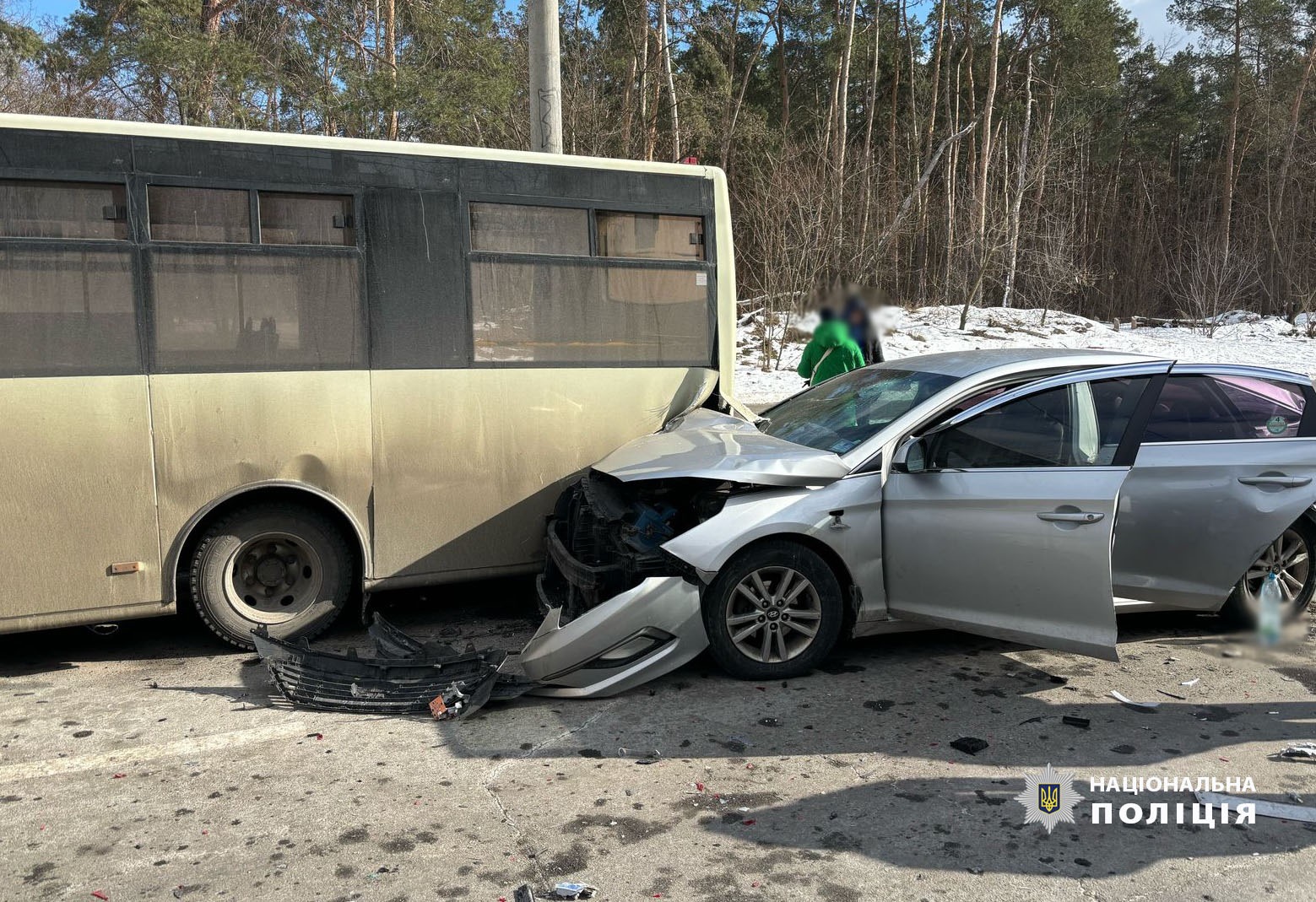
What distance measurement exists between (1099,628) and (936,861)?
1.65m

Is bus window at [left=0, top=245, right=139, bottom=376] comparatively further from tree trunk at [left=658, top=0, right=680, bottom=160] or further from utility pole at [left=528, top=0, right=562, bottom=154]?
tree trunk at [left=658, top=0, right=680, bottom=160]

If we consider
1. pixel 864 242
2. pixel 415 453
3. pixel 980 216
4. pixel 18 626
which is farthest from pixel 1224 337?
pixel 18 626

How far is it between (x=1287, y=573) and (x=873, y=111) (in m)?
31.8

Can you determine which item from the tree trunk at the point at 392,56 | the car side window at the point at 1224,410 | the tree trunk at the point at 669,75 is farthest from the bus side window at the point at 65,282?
the tree trunk at the point at 669,75

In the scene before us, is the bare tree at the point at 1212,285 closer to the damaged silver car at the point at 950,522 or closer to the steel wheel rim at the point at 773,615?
the damaged silver car at the point at 950,522

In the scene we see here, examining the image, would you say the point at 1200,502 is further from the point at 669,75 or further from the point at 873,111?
the point at 873,111

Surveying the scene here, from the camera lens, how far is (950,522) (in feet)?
15.7

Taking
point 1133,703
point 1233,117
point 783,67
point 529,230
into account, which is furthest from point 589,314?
point 1233,117

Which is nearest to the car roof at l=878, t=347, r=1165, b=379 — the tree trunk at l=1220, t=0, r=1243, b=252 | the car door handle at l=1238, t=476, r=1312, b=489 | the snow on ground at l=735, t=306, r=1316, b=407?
the car door handle at l=1238, t=476, r=1312, b=489

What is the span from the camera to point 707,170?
6.64 metres

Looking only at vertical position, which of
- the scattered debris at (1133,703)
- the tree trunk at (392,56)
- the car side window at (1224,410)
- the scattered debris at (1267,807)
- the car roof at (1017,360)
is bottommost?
the scattered debris at (1267,807)

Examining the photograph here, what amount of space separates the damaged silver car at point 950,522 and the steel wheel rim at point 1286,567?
0.03 m

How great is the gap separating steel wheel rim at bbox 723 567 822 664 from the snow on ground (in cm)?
1261

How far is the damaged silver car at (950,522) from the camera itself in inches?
182
